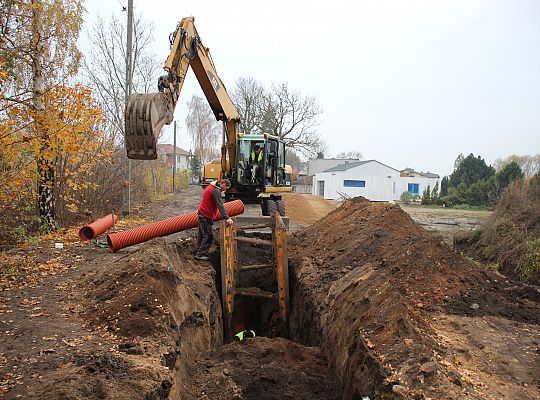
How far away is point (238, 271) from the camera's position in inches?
368

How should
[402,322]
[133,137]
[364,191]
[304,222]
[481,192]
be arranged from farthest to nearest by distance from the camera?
[364,191] → [481,192] → [304,222] → [133,137] → [402,322]

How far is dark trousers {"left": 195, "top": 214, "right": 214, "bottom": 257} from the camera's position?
856cm


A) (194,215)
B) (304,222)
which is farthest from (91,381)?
(304,222)

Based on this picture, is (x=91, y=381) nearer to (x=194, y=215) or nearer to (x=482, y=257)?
(x=194, y=215)

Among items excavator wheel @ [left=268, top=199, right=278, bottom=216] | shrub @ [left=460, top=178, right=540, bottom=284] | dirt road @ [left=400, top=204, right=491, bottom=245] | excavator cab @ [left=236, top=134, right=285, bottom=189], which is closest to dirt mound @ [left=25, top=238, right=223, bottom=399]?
excavator cab @ [left=236, top=134, right=285, bottom=189]

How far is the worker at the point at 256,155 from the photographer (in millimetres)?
12383

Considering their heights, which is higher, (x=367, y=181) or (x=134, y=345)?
(x=367, y=181)

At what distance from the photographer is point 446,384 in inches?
145

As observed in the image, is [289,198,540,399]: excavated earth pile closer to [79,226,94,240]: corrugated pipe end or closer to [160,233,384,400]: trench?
[160,233,384,400]: trench

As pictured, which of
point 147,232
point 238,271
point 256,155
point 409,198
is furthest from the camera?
point 409,198

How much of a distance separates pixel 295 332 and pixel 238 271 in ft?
5.54

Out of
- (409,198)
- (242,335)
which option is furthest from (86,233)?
(409,198)

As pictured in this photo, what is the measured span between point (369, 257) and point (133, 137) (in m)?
4.07

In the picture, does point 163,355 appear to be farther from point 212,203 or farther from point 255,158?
point 255,158
